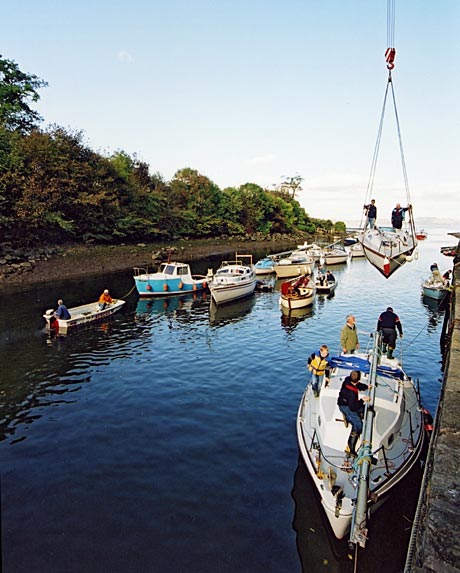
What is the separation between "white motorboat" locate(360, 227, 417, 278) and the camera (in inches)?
871

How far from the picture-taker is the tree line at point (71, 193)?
44.1m

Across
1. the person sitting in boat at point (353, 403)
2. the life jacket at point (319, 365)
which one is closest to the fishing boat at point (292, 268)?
the life jacket at point (319, 365)

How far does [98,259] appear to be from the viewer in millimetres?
51125

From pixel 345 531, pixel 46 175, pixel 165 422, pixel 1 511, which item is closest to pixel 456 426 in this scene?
pixel 345 531

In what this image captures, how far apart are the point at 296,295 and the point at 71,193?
3645cm

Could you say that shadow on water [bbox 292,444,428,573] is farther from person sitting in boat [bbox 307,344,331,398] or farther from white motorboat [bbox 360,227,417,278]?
white motorboat [bbox 360,227,417,278]

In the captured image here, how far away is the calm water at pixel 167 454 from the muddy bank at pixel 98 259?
614 inches

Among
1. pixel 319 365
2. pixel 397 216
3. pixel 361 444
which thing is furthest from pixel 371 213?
pixel 361 444

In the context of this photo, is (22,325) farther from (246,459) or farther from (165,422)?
(246,459)

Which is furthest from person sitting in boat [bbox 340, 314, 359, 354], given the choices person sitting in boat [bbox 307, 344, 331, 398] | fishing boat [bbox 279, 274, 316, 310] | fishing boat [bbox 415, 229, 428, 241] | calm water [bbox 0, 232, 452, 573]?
fishing boat [bbox 279, 274, 316, 310]

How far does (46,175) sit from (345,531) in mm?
51606

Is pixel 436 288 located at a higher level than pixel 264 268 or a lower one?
lower

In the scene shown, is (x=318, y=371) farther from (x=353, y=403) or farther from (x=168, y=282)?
(x=168, y=282)

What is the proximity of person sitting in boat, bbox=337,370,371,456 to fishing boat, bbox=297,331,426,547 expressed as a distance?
206 millimetres
